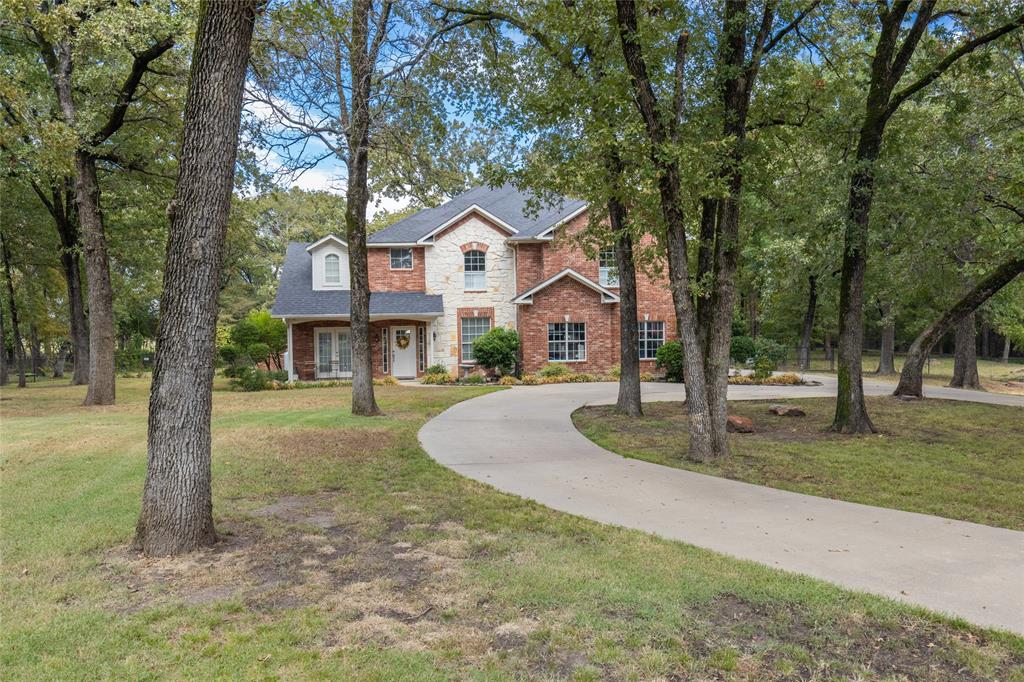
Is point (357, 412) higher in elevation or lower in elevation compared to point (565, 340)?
lower

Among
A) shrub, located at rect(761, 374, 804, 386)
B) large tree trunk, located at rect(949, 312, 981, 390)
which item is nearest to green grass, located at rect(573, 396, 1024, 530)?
shrub, located at rect(761, 374, 804, 386)

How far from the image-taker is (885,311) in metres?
28.2

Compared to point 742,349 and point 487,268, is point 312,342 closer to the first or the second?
point 487,268

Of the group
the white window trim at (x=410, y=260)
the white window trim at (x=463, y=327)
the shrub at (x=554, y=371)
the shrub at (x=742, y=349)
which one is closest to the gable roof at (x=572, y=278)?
the white window trim at (x=463, y=327)

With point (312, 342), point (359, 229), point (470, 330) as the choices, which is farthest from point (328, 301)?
point (359, 229)

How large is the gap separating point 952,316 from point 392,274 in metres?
19.0

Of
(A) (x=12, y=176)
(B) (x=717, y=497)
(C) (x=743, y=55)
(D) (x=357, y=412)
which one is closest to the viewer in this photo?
(B) (x=717, y=497)

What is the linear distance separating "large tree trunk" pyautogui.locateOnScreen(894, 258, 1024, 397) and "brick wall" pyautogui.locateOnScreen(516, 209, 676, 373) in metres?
9.37

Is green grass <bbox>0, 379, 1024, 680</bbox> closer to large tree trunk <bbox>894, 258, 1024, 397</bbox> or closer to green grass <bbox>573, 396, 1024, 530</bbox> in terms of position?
green grass <bbox>573, 396, 1024, 530</bbox>

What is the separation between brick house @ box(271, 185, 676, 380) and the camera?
949 inches

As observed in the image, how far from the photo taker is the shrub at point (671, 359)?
2241cm

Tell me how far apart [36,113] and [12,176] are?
202 cm

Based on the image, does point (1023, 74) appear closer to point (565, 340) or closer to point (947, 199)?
point (947, 199)

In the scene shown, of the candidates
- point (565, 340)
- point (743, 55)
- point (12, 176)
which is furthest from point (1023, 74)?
point (12, 176)
